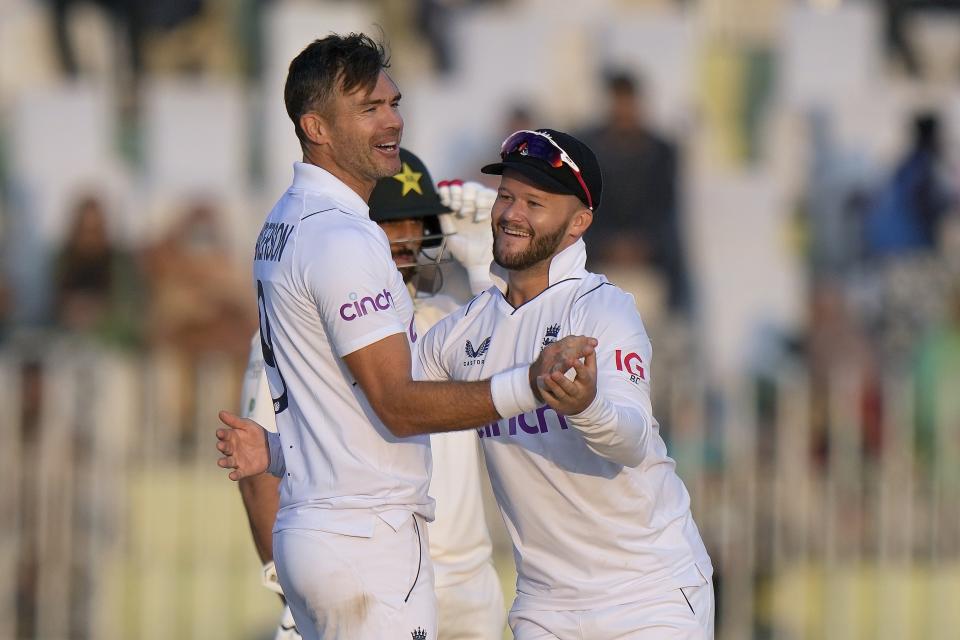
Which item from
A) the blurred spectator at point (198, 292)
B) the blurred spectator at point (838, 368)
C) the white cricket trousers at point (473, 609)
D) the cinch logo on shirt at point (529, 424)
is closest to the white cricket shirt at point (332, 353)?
the cinch logo on shirt at point (529, 424)

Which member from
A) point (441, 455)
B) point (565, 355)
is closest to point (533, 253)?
point (565, 355)

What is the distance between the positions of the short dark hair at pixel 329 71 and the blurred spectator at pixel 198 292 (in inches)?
219

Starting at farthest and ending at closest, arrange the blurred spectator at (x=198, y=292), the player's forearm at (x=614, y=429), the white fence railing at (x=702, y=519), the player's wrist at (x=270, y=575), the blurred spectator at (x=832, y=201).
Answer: the blurred spectator at (x=832, y=201) → the blurred spectator at (x=198, y=292) → the white fence railing at (x=702, y=519) → the player's wrist at (x=270, y=575) → the player's forearm at (x=614, y=429)

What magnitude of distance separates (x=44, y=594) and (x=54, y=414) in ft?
3.19

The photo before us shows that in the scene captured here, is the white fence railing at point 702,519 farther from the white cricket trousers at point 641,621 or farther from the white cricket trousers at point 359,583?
the white cricket trousers at point 359,583

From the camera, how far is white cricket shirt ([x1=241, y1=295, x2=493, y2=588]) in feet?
16.9

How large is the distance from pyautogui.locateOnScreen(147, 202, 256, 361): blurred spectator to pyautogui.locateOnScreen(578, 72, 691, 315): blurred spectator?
7.20 feet

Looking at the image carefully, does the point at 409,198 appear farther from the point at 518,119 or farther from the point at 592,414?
the point at 518,119

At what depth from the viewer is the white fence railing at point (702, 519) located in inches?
338

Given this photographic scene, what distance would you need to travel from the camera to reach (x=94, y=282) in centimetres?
982

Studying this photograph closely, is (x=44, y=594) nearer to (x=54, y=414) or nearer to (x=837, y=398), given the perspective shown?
(x=54, y=414)

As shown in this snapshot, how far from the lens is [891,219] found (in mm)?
9898

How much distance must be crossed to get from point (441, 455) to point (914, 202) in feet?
18.3

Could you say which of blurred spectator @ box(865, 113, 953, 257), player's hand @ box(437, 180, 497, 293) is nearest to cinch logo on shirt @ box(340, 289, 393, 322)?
player's hand @ box(437, 180, 497, 293)
